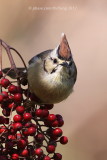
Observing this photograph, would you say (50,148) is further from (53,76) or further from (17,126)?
(53,76)

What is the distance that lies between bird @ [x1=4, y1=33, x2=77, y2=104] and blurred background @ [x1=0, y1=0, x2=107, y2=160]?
1520mm

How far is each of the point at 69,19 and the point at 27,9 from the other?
50cm

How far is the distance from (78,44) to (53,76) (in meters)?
2.06

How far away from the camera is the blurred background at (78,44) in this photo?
5.14 m

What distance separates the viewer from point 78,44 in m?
5.44

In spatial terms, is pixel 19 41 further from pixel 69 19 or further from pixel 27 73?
pixel 27 73

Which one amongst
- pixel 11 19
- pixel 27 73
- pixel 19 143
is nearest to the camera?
pixel 19 143

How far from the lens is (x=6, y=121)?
2.78 m

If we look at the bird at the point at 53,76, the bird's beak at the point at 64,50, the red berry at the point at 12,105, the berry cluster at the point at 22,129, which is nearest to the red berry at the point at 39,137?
the berry cluster at the point at 22,129

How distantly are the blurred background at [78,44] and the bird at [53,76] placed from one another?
4.99 feet

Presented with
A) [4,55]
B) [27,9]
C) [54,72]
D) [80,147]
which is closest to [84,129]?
[80,147]

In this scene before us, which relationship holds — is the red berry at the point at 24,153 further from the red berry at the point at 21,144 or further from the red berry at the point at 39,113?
the red berry at the point at 39,113

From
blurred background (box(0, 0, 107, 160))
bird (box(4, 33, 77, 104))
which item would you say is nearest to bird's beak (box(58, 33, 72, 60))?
bird (box(4, 33, 77, 104))

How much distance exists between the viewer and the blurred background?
16.9 ft
